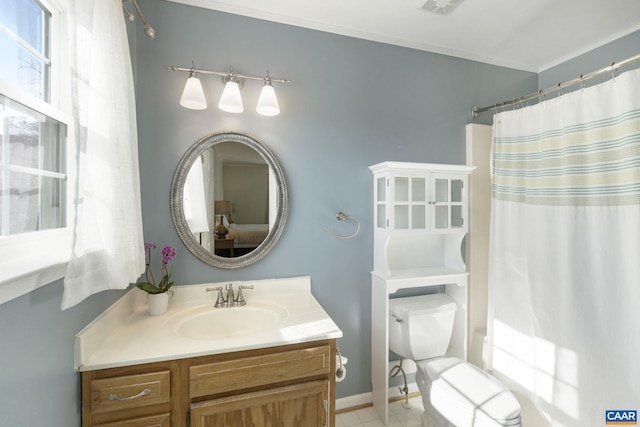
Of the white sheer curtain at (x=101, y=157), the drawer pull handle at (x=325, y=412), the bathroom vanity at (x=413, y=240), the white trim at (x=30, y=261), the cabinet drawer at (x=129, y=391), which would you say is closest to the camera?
the white trim at (x=30, y=261)

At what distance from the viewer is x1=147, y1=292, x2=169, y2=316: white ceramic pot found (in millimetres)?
1393

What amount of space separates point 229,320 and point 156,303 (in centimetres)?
36

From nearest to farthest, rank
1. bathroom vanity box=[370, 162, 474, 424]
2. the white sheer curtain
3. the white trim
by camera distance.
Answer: the white trim
the white sheer curtain
bathroom vanity box=[370, 162, 474, 424]

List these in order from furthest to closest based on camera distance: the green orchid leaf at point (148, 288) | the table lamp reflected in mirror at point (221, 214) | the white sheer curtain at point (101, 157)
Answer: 1. the table lamp reflected in mirror at point (221, 214)
2. the green orchid leaf at point (148, 288)
3. the white sheer curtain at point (101, 157)

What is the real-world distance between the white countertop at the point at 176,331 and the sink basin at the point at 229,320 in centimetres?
2

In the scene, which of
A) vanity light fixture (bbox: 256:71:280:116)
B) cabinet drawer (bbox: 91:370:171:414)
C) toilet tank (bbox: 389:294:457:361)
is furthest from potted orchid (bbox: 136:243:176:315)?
toilet tank (bbox: 389:294:457:361)

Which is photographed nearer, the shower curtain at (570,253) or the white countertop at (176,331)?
the white countertop at (176,331)

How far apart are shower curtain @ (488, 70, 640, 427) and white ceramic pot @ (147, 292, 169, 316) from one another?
2.04 m

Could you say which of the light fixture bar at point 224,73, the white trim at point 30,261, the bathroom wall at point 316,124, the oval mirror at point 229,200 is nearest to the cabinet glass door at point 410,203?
the bathroom wall at point 316,124

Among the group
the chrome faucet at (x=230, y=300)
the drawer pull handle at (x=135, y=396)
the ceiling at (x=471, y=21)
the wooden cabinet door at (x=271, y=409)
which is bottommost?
the wooden cabinet door at (x=271, y=409)

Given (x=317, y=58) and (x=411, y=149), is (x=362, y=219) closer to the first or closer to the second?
(x=411, y=149)

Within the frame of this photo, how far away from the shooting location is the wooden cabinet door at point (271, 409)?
1.11 metres

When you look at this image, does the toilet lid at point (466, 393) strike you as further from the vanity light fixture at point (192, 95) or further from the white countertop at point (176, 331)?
the vanity light fixture at point (192, 95)

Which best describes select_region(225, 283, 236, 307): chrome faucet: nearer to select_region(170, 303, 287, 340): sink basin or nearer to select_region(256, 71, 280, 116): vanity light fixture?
select_region(170, 303, 287, 340): sink basin
